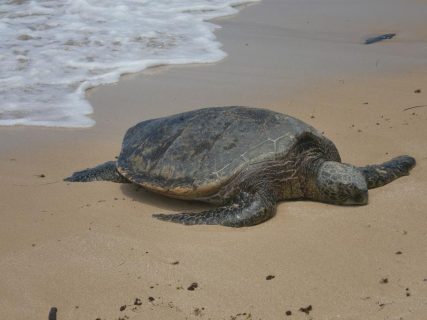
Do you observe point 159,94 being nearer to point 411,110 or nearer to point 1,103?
point 1,103

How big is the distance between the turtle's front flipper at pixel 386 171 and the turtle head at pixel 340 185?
17cm

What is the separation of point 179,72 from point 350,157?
3.21m

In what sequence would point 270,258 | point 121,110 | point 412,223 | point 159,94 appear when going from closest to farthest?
point 270,258 < point 412,223 < point 121,110 < point 159,94

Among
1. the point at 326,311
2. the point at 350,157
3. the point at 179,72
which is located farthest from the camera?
the point at 179,72

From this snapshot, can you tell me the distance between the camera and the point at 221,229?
3918 mm

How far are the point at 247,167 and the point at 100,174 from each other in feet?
4.20

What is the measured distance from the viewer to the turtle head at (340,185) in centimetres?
419

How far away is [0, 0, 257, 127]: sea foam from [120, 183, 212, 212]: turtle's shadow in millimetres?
1559

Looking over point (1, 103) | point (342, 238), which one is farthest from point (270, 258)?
point (1, 103)

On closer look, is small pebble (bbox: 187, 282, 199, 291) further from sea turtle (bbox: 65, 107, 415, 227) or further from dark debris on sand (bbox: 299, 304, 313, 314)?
sea turtle (bbox: 65, 107, 415, 227)

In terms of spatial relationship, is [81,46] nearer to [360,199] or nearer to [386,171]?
[386,171]

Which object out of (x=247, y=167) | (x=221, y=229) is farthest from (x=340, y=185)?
(x=221, y=229)

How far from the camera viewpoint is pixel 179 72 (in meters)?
7.73

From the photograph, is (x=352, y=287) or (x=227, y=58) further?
(x=227, y=58)
